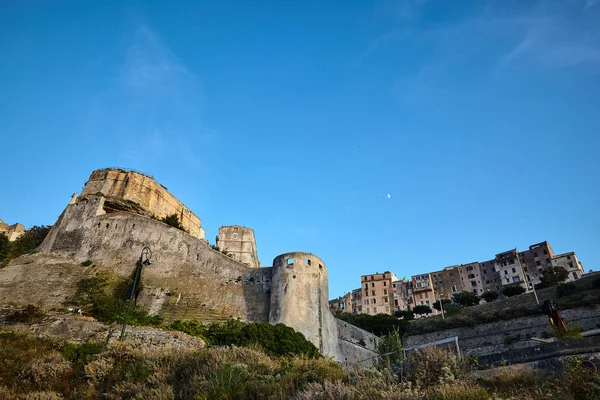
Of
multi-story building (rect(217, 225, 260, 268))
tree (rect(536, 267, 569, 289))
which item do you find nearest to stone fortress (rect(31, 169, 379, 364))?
multi-story building (rect(217, 225, 260, 268))

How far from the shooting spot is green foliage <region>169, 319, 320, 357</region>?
22.2m

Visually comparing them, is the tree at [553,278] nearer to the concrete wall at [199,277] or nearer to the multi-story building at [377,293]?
the multi-story building at [377,293]

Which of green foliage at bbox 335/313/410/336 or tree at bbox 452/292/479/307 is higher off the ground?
tree at bbox 452/292/479/307

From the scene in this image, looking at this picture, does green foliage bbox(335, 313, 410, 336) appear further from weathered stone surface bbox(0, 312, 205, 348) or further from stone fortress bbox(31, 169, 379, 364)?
weathered stone surface bbox(0, 312, 205, 348)

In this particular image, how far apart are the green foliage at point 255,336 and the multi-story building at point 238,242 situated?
25.0 meters

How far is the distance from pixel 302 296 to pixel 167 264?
10.4 metres

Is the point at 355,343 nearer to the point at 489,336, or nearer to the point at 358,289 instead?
the point at 489,336

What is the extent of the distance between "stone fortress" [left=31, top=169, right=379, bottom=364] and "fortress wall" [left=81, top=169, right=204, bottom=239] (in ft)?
10.1

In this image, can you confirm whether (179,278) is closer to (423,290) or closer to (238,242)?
(238,242)

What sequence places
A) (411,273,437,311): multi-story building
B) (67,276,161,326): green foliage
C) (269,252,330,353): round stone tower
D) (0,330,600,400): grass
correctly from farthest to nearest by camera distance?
(411,273,437,311): multi-story building → (269,252,330,353): round stone tower → (67,276,161,326): green foliage → (0,330,600,400): grass

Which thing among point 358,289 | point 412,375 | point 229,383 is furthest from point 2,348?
point 358,289

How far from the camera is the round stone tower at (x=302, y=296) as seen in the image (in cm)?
2775

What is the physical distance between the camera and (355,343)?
3431 cm

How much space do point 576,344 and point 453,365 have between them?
2738 millimetres
